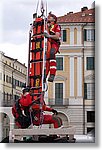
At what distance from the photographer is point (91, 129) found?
3.22 m

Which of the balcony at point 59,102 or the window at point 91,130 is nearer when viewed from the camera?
the window at point 91,130

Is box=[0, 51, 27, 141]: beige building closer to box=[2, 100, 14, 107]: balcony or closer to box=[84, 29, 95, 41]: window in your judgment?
box=[2, 100, 14, 107]: balcony

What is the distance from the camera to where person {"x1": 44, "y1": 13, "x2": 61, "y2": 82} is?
3307mm

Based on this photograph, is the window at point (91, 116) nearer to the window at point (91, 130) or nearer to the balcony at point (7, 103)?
the window at point (91, 130)

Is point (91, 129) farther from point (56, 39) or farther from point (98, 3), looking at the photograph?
point (98, 3)

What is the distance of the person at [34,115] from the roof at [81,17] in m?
0.67

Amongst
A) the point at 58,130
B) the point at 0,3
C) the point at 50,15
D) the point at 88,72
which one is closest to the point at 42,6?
the point at 50,15

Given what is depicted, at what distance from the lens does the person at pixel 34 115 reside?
3.27 metres

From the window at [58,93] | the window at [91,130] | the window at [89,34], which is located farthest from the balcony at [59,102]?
the window at [89,34]

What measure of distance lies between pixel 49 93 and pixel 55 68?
8.2 inches

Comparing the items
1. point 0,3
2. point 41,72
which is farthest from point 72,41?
point 0,3

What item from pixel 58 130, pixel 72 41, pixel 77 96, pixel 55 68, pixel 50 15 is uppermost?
pixel 50 15

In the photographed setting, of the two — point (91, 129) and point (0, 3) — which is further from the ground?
point (0, 3)

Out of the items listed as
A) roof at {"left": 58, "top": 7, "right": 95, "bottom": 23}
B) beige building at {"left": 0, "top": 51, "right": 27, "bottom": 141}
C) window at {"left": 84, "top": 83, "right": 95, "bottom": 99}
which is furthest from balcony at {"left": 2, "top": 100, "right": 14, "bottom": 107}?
roof at {"left": 58, "top": 7, "right": 95, "bottom": 23}
